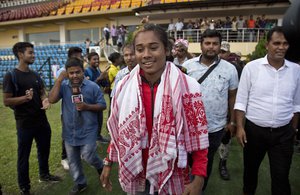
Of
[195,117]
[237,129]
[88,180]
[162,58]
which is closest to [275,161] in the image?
[237,129]

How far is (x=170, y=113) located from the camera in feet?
5.29

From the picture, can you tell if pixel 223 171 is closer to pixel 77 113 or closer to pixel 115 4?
pixel 77 113

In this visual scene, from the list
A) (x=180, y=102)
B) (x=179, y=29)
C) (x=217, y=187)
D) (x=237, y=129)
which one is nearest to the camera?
(x=180, y=102)

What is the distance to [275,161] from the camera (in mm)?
2623

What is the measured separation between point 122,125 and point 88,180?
2296 mm

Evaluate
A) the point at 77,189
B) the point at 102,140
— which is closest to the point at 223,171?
the point at 77,189

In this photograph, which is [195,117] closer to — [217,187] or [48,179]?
[217,187]

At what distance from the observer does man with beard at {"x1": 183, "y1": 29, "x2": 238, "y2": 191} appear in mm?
2775

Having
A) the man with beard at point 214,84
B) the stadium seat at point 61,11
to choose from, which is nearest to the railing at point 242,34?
the man with beard at point 214,84

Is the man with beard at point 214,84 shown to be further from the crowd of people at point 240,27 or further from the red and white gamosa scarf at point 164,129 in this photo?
the crowd of people at point 240,27

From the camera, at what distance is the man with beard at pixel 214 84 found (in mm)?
2775

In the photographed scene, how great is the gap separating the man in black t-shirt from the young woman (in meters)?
1.87

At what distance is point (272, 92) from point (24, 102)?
9.08 feet

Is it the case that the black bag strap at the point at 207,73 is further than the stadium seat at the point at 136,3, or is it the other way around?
the stadium seat at the point at 136,3
